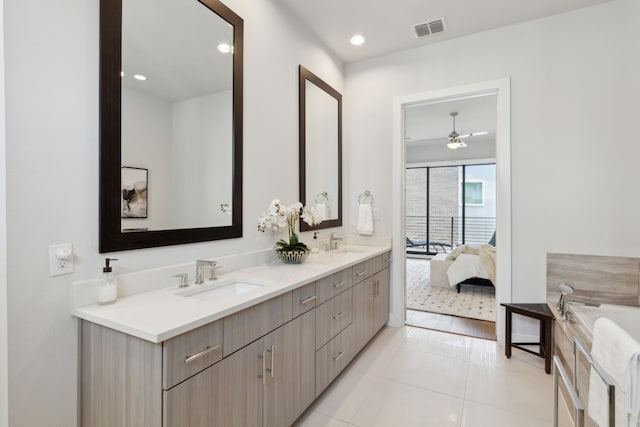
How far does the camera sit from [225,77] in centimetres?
196

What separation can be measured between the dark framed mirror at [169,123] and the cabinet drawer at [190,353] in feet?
1.97

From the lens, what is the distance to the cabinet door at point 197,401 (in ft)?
3.41

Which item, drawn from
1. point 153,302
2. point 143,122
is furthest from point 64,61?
point 153,302

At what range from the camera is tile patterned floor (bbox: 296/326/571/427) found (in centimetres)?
184

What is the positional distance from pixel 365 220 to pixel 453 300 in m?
1.85

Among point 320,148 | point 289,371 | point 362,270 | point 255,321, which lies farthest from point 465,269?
point 255,321

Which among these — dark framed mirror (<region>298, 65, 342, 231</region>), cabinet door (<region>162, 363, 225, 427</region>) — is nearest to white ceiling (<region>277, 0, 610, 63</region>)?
dark framed mirror (<region>298, 65, 342, 231</region>)

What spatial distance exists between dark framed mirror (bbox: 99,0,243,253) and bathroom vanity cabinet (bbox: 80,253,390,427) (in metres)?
0.52

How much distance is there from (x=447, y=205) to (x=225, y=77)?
666 centimetres

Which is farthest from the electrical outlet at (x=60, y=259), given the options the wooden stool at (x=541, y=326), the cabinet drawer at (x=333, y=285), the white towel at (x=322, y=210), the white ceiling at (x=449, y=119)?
the white ceiling at (x=449, y=119)

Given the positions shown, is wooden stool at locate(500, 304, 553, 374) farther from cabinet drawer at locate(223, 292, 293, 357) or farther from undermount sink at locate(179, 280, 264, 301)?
undermount sink at locate(179, 280, 264, 301)

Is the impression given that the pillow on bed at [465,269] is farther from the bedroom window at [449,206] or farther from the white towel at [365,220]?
the bedroom window at [449,206]

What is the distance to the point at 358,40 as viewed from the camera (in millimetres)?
3031

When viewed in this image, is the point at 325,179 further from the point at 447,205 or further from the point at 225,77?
the point at 447,205
